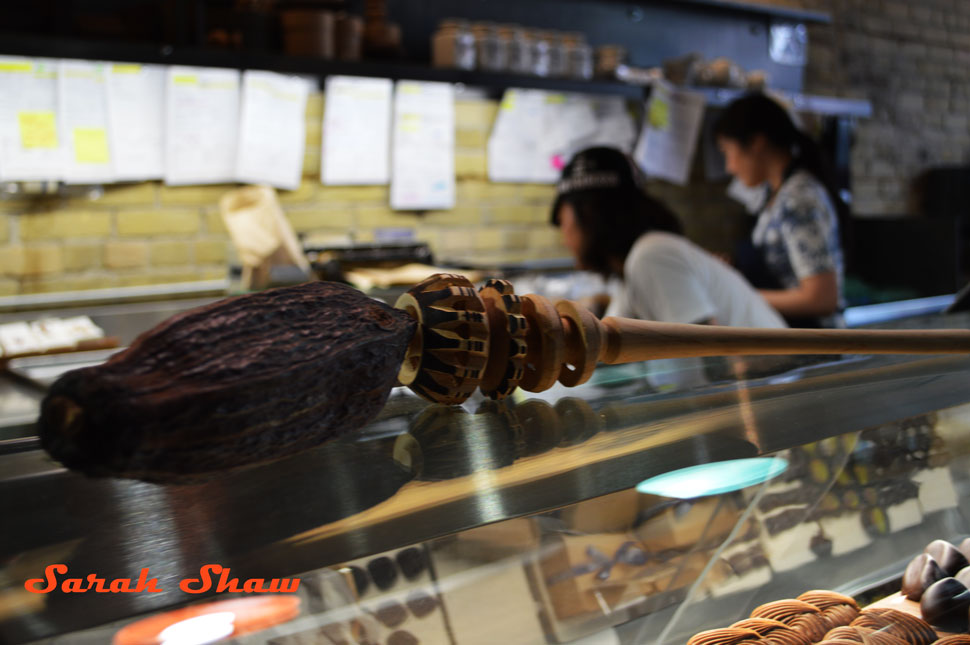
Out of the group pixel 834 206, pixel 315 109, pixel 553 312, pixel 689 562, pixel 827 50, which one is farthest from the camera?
pixel 827 50

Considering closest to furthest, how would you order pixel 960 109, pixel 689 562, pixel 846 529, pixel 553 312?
pixel 553 312, pixel 689 562, pixel 846 529, pixel 960 109

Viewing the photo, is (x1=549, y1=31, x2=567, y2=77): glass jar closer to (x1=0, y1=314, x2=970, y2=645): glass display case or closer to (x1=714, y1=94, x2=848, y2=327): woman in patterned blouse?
(x1=714, y1=94, x2=848, y2=327): woman in patterned blouse

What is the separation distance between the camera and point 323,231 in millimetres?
3682

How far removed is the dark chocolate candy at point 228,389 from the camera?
1.23 ft

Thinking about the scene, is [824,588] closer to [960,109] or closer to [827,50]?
[827,50]

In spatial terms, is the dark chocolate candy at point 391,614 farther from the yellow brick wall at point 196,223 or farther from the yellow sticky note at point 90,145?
the yellow sticky note at point 90,145

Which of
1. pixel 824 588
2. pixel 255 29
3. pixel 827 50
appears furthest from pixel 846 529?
pixel 827 50

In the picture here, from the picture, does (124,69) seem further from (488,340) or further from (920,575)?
(920,575)

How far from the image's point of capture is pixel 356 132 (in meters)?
3.71

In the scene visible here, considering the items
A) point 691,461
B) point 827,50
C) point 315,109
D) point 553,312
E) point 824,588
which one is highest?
point 827,50

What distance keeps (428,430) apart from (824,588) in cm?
43

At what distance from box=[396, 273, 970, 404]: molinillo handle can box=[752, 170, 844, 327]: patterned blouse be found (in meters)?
2.30

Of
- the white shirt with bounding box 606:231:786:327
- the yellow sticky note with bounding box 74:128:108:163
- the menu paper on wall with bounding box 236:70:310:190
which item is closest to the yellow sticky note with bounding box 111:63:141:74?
the yellow sticky note with bounding box 74:128:108:163

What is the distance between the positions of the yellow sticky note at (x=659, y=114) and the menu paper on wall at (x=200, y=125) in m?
2.10
